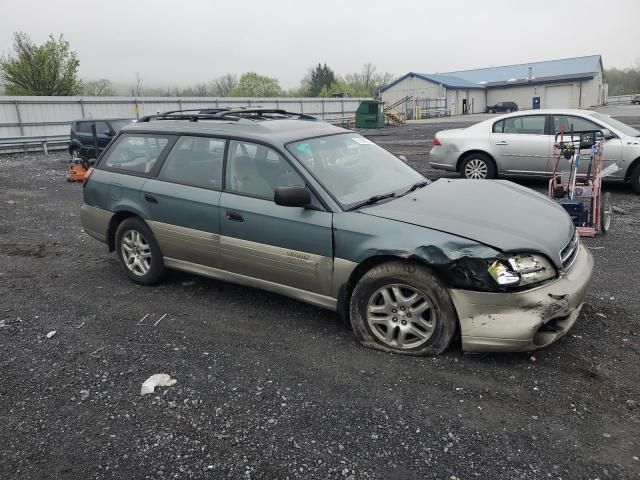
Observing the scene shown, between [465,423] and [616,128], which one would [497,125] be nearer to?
[616,128]

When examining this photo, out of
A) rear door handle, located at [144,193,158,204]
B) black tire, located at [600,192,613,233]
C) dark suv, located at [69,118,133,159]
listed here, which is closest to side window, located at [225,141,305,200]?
rear door handle, located at [144,193,158,204]

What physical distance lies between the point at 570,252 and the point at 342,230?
1694mm

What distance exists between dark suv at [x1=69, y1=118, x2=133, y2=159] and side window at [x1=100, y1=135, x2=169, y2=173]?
11.3 m

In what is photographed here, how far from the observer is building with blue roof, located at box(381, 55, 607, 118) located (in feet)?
182

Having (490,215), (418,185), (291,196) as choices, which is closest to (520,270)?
(490,215)

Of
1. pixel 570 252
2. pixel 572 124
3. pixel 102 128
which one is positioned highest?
pixel 102 128

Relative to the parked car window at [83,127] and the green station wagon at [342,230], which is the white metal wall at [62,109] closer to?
the parked car window at [83,127]

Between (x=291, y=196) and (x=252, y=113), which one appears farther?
(x=252, y=113)

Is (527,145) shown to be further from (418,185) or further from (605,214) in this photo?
(418,185)

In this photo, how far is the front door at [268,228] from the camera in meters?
3.80

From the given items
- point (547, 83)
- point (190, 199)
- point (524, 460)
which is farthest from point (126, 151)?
point (547, 83)

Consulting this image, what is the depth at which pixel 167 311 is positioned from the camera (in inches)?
179

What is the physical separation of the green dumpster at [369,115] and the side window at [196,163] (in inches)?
1206

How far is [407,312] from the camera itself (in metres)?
3.52
